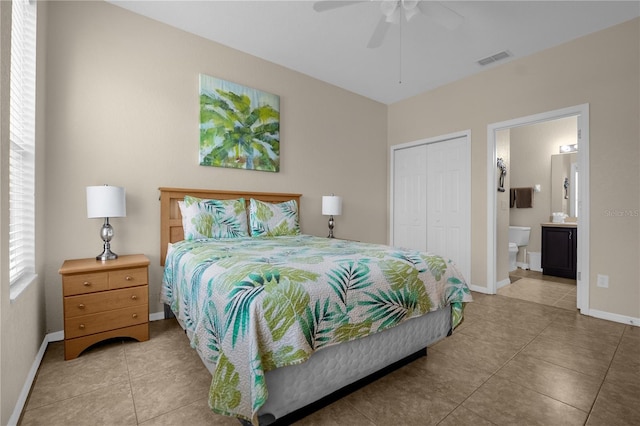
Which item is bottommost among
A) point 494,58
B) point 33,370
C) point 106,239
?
point 33,370

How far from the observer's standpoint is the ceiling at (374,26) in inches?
105

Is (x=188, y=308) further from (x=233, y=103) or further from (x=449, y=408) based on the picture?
(x=233, y=103)

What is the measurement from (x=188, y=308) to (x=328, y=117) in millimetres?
3245

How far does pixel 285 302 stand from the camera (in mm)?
1278

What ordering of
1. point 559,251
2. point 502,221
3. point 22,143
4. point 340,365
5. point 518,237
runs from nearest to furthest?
point 340,365, point 22,143, point 502,221, point 559,251, point 518,237

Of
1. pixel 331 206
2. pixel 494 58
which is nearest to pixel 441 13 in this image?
pixel 494 58

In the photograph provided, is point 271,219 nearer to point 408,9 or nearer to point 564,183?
point 408,9

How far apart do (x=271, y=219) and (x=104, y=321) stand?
164 cm

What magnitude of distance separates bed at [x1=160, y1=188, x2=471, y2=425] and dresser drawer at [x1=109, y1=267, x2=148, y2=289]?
9.9 inches

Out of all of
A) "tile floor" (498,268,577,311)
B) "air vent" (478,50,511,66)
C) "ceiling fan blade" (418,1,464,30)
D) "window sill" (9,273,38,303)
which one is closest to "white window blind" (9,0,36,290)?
"window sill" (9,273,38,303)

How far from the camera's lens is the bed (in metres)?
1.22

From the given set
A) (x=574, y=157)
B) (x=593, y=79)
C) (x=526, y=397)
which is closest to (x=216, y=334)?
(x=526, y=397)

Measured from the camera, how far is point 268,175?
365 cm

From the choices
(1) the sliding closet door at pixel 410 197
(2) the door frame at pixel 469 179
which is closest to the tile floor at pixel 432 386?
(2) the door frame at pixel 469 179
